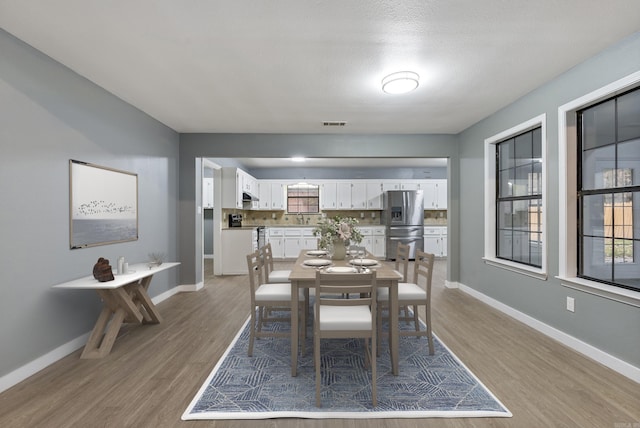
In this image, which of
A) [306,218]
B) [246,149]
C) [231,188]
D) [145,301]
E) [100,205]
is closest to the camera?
[100,205]

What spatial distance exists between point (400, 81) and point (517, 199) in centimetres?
216

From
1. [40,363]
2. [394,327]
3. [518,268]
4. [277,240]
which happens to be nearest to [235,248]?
[277,240]

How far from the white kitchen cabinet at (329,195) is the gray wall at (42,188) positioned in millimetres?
5390

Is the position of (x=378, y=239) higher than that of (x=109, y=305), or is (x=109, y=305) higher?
(x=378, y=239)

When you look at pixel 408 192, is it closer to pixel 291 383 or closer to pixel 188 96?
pixel 188 96

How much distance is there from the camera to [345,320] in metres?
2.03

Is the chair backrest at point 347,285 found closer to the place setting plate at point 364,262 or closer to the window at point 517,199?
the place setting plate at point 364,262

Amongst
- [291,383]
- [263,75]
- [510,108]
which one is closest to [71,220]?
[263,75]

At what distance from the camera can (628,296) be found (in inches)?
86.8

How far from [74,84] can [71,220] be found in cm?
122

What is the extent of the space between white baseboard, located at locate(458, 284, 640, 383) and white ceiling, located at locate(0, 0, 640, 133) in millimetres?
2413

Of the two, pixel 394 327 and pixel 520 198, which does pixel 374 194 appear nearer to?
pixel 520 198

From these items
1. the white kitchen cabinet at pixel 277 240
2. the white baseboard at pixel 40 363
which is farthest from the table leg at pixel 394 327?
the white kitchen cabinet at pixel 277 240

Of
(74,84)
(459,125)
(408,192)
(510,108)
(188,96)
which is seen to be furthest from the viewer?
(408,192)
